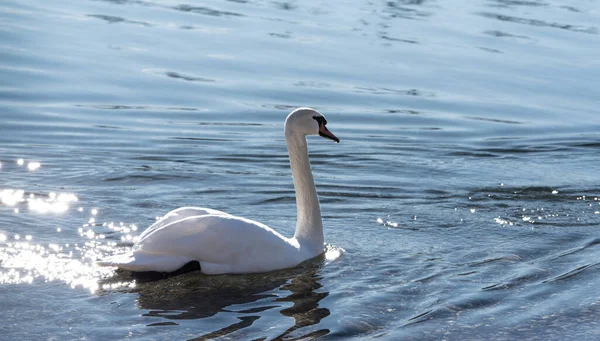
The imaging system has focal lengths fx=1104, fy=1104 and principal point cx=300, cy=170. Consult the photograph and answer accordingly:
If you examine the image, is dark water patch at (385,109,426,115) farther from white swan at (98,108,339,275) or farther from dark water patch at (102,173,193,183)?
white swan at (98,108,339,275)

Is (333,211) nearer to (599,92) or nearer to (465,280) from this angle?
(465,280)

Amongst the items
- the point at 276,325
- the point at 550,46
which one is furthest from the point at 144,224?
the point at 550,46

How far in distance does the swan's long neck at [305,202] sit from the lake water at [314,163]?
20cm

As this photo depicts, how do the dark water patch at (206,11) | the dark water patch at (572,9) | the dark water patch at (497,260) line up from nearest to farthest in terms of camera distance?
the dark water patch at (497,260) < the dark water patch at (206,11) < the dark water patch at (572,9)

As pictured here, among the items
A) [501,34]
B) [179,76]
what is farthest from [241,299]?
[501,34]

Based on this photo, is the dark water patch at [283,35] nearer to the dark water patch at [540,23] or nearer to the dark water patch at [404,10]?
the dark water patch at [404,10]

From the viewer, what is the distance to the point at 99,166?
420 inches

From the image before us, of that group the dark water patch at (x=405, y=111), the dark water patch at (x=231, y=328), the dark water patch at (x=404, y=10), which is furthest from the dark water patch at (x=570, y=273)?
the dark water patch at (x=404, y=10)

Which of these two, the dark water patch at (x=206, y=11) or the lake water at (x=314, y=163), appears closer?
the lake water at (x=314, y=163)

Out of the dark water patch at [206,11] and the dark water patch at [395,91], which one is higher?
the dark water patch at [206,11]

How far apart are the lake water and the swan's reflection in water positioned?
0.07 ft

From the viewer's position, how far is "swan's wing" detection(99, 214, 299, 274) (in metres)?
7.27

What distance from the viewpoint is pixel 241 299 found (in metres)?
7.09

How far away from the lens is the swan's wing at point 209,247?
7270mm
